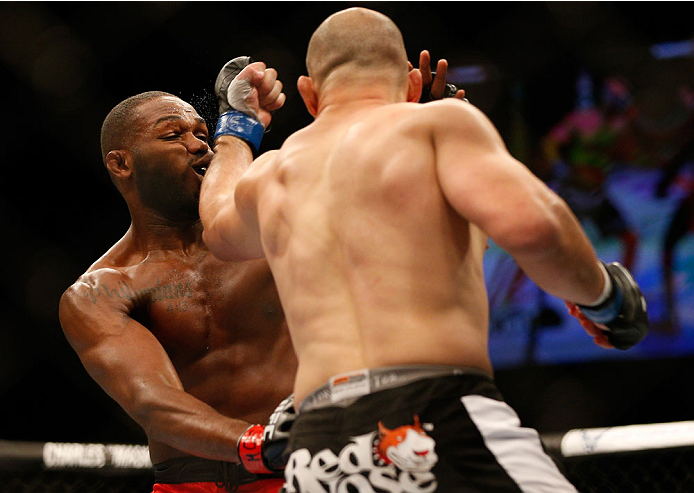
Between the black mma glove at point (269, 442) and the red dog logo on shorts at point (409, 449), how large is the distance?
0.36 metres

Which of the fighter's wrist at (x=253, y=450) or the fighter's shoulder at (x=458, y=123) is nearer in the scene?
the fighter's shoulder at (x=458, y=123)

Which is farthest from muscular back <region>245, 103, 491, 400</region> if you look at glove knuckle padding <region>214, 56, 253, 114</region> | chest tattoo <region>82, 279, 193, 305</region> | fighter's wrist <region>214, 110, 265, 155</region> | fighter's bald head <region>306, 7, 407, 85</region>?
chest tattoo <region>82, 279, 193, 305</region>

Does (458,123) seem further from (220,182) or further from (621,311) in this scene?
(220,182)

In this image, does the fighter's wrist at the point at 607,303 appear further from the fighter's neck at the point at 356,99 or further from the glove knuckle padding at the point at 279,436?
the glove knuckle padding at the point at 279,436

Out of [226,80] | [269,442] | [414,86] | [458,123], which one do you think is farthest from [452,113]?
[226,80]

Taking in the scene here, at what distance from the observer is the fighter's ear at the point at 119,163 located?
6.99ft

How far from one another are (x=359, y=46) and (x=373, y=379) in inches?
21.4

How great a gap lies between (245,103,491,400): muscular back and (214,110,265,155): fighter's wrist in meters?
0.55

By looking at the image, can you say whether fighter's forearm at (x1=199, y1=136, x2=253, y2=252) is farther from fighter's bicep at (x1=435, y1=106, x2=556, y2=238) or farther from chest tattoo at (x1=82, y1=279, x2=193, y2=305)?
fighter's bicep at (x1=435, y1=106, x2=556, y2=238)

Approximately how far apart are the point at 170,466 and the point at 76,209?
65.3 inches

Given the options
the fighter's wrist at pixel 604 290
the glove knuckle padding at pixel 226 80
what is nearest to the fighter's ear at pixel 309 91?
the glove knuckle padding at pixel 226 80

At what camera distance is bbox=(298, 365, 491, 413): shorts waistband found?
105 centimetres

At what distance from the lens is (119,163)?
214 cm

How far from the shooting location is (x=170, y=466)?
71.6 inches
